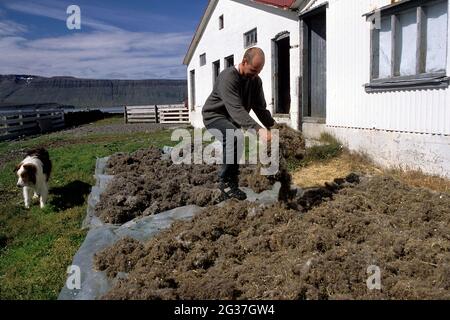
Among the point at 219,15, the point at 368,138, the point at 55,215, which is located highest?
the point at 219,15

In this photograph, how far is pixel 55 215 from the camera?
22.6ft

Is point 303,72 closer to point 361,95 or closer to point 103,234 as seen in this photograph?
point 361,95

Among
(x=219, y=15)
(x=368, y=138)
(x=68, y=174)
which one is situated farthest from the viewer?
(x=219, y=15)

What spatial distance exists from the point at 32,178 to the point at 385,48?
6.20 m

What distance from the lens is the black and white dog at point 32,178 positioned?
7242mm

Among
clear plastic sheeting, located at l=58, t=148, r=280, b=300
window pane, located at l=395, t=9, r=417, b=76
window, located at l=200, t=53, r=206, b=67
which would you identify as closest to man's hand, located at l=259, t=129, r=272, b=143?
clear plastic sheeting, located at l=58, t=148, r=280, b=300

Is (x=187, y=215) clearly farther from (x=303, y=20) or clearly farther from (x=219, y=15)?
(x=219, y=15)

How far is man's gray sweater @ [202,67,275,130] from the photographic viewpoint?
4.64 meters

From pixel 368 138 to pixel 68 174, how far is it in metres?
6.17

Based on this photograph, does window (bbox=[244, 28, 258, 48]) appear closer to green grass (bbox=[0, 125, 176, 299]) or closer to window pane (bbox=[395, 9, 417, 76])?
A: green grass (bbox=[0, 125, 176, 299])

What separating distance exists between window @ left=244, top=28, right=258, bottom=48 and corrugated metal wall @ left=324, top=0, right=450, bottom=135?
4.49 metres

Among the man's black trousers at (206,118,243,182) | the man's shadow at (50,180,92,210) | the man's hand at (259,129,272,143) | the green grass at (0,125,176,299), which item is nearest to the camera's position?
the green grass at (0,125,176,299)

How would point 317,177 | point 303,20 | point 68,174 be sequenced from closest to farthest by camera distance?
1. point 317,177
2. point 68,174
3. point 303,20
